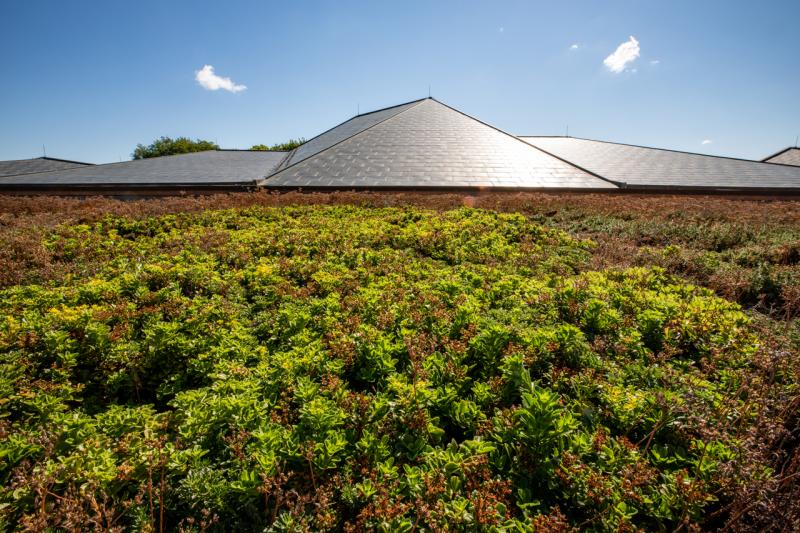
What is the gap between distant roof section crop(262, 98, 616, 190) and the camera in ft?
50.0

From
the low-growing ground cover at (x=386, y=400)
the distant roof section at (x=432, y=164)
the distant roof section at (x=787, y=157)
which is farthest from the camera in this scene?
the distant roof section at (x=787, y=157)

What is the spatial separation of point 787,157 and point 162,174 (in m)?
46.2

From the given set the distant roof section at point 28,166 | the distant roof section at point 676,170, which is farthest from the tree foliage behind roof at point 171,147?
the distant roof section at point 676,170

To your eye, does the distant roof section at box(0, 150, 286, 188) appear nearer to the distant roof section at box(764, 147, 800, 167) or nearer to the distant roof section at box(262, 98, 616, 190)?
the distant roof section at box(262, 98, 616, 190)

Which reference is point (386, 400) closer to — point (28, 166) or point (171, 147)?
point (28, 166)

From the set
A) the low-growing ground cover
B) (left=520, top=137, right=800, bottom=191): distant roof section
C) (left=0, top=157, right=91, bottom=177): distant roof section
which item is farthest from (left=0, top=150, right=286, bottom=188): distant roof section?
(left=520, top=137, right=800, bottom=191): distant roof section

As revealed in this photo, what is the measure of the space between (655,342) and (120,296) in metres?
7.42

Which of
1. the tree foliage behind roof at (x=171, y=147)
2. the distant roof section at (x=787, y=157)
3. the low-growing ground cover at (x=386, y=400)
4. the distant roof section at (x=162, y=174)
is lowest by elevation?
the low-growing ground cover at (x=386, y=400)

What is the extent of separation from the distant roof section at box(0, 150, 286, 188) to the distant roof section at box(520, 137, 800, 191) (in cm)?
1823

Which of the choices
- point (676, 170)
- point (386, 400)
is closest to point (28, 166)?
point (386, 400)

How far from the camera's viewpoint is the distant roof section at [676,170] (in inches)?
637

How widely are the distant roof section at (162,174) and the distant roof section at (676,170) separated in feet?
59.8

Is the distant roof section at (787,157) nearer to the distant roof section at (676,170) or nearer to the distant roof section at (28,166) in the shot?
the distant roof section at (676,170)

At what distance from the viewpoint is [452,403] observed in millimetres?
3039
